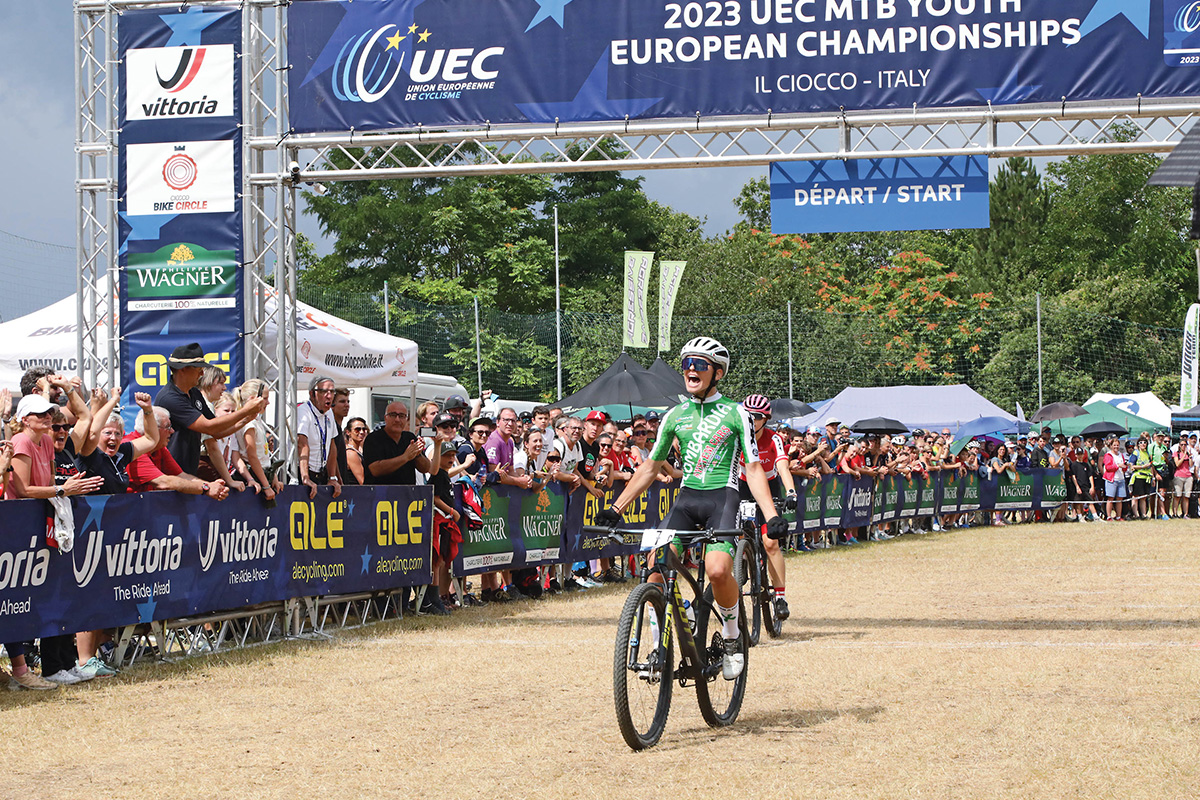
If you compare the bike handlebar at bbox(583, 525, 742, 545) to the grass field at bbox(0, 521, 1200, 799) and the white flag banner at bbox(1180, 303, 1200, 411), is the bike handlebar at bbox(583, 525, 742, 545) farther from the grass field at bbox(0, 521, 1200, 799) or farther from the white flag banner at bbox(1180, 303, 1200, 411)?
the white flag banner at bbox(1180, 303, 1200, 411)

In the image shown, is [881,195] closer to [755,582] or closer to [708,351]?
[755,582]

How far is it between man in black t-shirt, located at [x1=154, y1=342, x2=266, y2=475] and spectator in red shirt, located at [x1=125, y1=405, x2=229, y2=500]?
98 millimetres

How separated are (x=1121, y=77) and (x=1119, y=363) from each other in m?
41.4

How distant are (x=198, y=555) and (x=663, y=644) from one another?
15.3ft

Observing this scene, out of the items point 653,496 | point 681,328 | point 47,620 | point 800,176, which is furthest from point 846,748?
point 681,328

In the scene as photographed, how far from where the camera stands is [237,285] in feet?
46.4

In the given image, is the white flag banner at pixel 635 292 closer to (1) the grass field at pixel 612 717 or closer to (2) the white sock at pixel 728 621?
(1) the grass field at pixel 612 717

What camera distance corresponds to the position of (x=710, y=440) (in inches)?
306

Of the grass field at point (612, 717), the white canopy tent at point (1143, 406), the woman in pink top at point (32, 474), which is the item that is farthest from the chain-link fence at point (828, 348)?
the woman in pink top at point (32, 474)

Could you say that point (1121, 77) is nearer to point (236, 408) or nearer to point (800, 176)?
point (800, 176)

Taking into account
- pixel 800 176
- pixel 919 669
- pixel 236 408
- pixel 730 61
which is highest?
pixel 730 61

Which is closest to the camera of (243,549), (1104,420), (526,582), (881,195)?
(243,549)

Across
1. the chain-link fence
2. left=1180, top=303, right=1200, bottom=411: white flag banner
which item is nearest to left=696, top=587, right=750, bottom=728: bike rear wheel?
the chain-link fence

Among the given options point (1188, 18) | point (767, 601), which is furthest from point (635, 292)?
point (767, 601)
